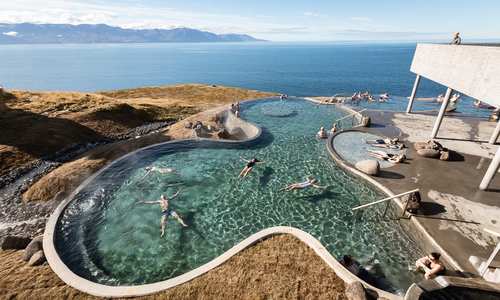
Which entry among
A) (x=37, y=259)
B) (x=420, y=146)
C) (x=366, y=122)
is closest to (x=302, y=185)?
(x=420, y=146)

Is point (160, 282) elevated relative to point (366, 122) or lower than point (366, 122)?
lower

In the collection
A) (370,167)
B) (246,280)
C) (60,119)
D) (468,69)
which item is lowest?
(246,280)

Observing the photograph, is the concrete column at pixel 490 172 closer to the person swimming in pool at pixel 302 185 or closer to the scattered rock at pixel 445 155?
the scattered rock at pixel 445 155

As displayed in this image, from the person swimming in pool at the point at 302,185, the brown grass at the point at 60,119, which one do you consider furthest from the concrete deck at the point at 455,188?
the brown grass at the point at 60,119

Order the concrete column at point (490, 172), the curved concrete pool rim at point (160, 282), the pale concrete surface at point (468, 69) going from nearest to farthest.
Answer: the curved concrete pool rim at point (160, 282) < the concrete column at point (490, 172) < the pale concrete surface at point (468, 69)

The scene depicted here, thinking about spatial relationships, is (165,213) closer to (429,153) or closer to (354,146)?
(354,146)

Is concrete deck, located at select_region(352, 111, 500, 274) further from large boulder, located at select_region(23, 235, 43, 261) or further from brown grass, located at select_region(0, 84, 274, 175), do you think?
brown grass, located at select_region(0, 84, 274, 175)
